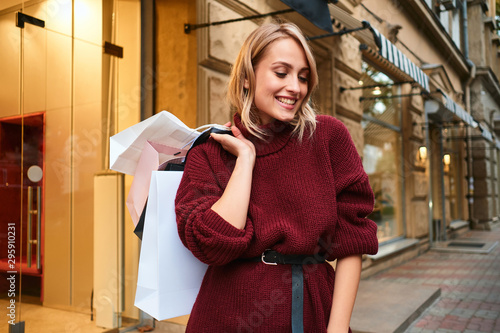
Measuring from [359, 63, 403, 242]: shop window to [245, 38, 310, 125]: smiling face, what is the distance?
6.12m

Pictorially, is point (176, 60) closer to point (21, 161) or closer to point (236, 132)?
point (21, 161)

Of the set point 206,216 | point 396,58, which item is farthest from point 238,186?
point 396,58

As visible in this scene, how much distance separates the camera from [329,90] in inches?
237

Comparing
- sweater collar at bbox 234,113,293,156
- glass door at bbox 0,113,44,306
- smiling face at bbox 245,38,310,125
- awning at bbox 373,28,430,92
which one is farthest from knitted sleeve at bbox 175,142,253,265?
awning at bbox 373,28,430,92

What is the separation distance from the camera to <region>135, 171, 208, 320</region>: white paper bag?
1.25 m

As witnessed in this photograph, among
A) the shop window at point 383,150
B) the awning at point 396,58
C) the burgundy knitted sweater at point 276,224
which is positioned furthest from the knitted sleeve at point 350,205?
the shop window at point 383,150

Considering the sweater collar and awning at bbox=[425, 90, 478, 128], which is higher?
awning at bbox=[425, 90, 478, 128]

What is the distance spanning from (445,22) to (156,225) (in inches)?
572

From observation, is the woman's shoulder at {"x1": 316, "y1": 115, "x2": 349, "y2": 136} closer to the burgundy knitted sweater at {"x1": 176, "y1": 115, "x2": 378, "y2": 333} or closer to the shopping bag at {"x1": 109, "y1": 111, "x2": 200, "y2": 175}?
the burgundy knitted sweater at {"x1": 176, "y1": 115, "x2": 378, "y2": 333}

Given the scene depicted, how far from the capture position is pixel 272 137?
1335 millimetres

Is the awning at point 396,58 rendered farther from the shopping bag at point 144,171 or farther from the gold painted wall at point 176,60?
the shopping bag at point 144,171

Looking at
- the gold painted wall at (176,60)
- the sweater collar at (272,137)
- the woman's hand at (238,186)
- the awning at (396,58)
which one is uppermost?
the awning at (396,58)

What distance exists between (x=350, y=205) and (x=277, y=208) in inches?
8.4

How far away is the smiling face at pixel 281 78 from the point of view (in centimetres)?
129
